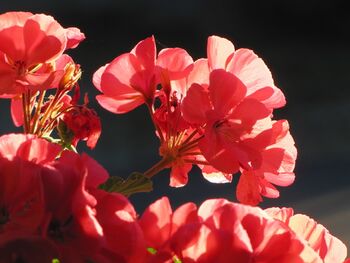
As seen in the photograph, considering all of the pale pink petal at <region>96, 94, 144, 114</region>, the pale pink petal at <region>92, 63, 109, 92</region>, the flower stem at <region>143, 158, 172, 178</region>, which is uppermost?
the pale pink petal at <region>92, 63, 109, 92</region>

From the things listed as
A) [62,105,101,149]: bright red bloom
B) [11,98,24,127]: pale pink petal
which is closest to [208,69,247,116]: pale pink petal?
[62,105,101,149]: bright red bloom

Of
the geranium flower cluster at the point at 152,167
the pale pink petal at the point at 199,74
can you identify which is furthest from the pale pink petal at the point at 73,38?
the pale pink petal at the point at 199,74

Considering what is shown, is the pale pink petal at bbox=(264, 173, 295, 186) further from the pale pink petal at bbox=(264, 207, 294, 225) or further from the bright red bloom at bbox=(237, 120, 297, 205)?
the pale pink petal at bbox=(264, 207, 294, 225)

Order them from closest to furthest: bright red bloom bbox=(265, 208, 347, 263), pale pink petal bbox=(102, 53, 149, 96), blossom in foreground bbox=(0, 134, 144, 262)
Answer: blossom in foreground bbox=(0, 134, 144, 262), bright red bloom bbox=(265, 208, 347, 263), pale pink petal bbox=(102, 53, 149, 96)

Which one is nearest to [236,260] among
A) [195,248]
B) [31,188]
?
[195,248]

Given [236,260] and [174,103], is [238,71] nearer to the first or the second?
[174,103]

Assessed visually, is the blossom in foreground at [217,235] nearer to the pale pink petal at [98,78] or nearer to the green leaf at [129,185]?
the green leaf at [129,185]
